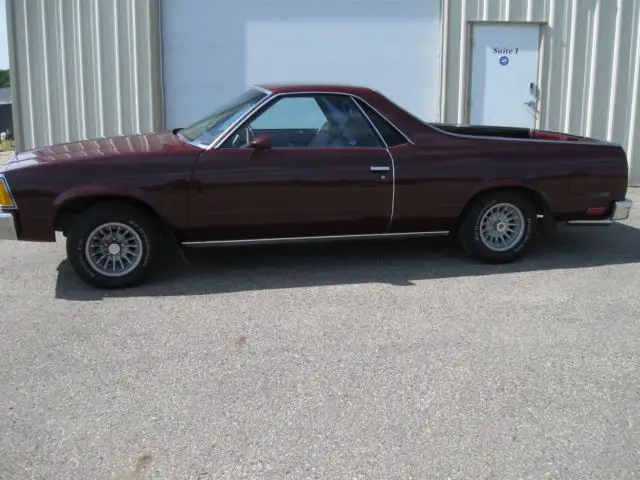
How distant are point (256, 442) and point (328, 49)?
8.02m

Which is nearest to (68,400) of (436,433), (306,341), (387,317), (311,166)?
(306,341)

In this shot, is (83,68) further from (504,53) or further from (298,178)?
(504,53)

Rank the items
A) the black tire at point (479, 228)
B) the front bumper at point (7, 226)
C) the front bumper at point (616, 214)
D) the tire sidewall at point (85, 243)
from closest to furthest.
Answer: the front bumper at point (7, 226) → the tire sidewall at point (85, 243) → the black tire at point (479, 228) → the front bumper at point (616, 214)

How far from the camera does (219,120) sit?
6.24 m

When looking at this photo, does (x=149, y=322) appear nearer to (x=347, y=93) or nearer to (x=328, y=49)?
(x=347, y=93)

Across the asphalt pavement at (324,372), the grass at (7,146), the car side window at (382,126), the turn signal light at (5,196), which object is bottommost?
the asphalt pavement at (324,372)

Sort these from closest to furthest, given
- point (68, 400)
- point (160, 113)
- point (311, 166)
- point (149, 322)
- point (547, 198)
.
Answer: point (68, 400)
point (149, 322)
point (311, 166)
point (547, 198)
point (160, 113)

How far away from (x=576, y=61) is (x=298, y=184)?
6520mm

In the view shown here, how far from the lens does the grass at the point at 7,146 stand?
16.3 metres

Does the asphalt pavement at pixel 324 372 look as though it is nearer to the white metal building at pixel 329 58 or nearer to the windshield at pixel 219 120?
the windshield at pixel 219 120

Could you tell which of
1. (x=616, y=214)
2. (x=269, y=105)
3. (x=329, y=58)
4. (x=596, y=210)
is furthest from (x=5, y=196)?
(x=329, y=58)

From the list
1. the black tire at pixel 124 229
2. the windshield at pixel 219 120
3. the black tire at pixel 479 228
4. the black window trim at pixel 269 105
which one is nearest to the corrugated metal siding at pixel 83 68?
the windshield at pixel 219 120

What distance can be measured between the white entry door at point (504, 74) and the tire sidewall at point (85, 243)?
21.0ft

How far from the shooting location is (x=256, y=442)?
3406 millimetres
